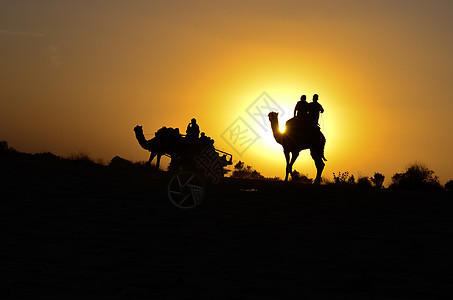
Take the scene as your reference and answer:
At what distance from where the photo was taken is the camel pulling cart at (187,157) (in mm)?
18356

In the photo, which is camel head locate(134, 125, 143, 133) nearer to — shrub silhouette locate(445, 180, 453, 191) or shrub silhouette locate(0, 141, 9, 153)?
shrub silhouette locate(0, 141, 9, 153)

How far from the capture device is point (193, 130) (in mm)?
25219

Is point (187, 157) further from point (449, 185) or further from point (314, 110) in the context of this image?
point (449, 185)

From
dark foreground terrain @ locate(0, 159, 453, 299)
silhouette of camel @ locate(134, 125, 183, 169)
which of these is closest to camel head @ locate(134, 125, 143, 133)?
silhouette of camel @ locate(134, 125, 183, 169)

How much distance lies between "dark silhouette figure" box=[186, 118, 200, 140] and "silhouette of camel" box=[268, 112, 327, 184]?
3050mm

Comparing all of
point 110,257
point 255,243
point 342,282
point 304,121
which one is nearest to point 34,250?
point 110,257

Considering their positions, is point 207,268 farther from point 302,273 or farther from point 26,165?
point 26,165

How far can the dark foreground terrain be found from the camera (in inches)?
356

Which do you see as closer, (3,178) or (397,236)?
(397,236)

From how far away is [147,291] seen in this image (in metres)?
8.72

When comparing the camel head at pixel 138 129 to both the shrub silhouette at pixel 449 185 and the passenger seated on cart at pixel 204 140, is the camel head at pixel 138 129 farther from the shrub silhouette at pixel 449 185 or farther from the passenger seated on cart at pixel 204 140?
the shrub silhouette at pixel 449 185

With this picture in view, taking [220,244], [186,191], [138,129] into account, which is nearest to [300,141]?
[138,129]

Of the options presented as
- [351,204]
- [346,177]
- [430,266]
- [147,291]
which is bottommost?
[147,291]

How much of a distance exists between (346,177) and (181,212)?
52.6 ft
